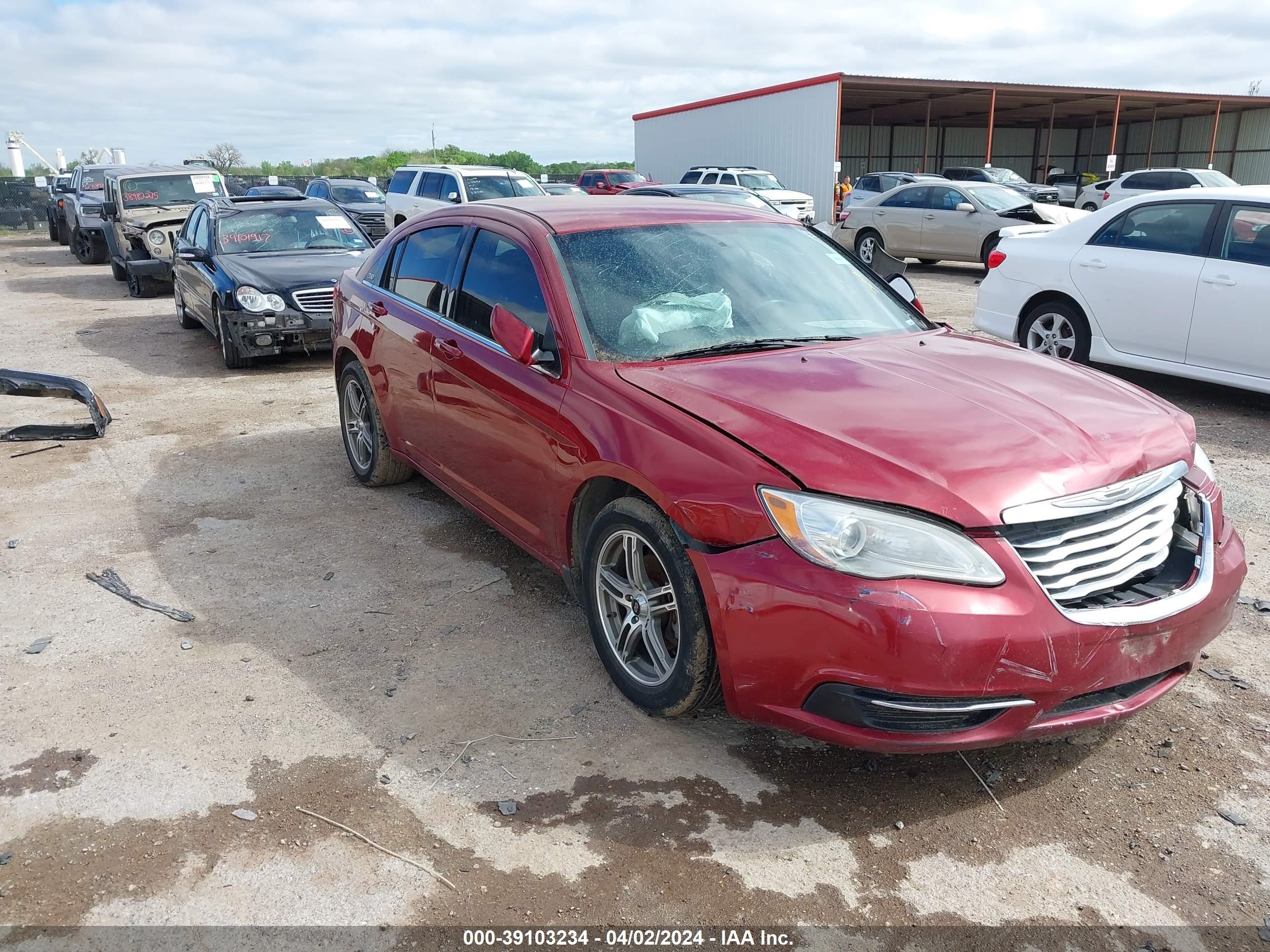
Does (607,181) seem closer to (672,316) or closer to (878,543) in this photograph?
(672,316)

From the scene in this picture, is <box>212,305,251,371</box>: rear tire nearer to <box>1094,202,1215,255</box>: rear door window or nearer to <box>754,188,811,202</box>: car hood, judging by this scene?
<box>1094,202,1215,255</box>: rear door window

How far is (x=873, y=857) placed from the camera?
9.14ft

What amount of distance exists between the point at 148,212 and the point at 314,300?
30.2ft

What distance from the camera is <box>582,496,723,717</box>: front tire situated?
3100 mm

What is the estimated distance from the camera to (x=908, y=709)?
8.84 feet

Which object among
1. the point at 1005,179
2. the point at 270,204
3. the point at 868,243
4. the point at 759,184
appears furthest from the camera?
the point at 1005,179

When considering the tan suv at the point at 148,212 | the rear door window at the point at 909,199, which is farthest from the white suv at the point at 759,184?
the tan suv at the point at 148,212

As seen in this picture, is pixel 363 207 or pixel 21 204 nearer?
pixel 363 207

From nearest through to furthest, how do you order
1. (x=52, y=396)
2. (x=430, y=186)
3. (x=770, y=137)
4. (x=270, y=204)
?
(x=52, y=396) → (x=270, y=204) → (x=430, y=186) → (x=770, y=137)

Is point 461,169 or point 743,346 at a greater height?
point 461,169

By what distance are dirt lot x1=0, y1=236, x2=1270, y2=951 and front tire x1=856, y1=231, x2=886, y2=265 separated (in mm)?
14890

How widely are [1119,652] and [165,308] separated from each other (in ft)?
47.8

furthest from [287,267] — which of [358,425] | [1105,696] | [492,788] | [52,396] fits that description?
[1105,696]

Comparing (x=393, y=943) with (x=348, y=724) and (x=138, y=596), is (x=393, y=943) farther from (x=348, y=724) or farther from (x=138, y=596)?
(x=138, y=596)
